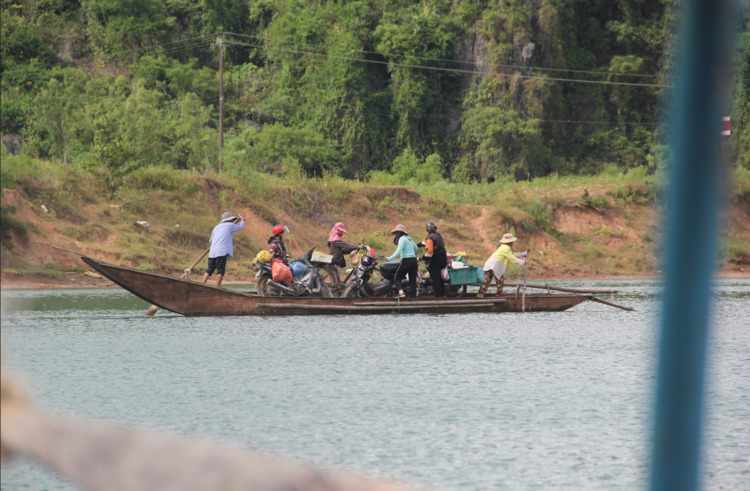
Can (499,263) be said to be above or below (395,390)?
above

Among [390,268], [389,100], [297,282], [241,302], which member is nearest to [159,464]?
[241,302]

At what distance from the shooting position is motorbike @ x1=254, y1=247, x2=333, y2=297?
14102mm

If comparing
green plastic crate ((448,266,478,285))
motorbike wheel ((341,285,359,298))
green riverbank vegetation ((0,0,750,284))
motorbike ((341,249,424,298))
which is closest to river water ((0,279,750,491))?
motorbike wheel ((341,285,359,298))

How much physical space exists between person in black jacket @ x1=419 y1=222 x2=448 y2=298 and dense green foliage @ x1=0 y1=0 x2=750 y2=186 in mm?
24280

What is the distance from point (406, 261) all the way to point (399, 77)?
29.2m

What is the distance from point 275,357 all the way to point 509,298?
6613 mm

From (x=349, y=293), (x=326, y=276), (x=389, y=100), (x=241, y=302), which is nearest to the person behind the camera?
(x=241, y=302)

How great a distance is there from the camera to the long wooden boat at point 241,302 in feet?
41.9

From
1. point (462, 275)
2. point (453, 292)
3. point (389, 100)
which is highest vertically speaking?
point (389, 100)

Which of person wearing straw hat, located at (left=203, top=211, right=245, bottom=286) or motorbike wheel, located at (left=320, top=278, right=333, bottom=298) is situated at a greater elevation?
person wearing straw hat, located at (left=203, top=211, right=245, bottom=286)

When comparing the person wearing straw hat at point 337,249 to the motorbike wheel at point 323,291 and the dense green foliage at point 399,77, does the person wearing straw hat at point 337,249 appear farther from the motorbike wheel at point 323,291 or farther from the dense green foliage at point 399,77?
the dense green foliage at point 399,77

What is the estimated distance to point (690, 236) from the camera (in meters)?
0.75

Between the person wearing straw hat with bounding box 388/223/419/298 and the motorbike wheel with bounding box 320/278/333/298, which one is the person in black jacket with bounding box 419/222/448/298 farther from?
the motorbike wheel with bounding box 320/278/333/298

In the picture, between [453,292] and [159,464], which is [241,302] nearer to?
[453,292]
